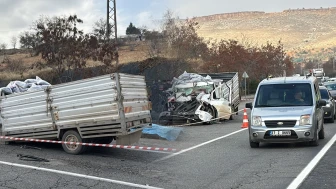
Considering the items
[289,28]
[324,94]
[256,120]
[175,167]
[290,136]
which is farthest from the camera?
[289,28]

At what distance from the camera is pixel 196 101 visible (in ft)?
73.5

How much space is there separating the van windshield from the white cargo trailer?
3396mm

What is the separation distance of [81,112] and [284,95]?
5.77 m

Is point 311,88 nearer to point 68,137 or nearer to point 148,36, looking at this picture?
point 68,137

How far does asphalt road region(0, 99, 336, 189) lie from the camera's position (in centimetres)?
835

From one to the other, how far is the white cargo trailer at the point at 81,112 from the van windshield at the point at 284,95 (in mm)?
3396

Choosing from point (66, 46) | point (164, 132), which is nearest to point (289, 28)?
point (66, 46)

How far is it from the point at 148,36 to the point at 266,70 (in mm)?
17488

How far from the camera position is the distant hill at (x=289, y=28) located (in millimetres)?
140750

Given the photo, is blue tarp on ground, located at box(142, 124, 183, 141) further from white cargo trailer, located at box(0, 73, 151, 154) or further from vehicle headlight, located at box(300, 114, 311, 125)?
vehicle headlight, located at box(300, 114, 311, 125)

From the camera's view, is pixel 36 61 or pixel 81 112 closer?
pixel 81 112

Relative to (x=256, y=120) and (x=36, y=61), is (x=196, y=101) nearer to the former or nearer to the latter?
(x=256, y=120)

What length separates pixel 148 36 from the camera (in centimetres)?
5584

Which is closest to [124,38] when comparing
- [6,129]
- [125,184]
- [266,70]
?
[266,70]
